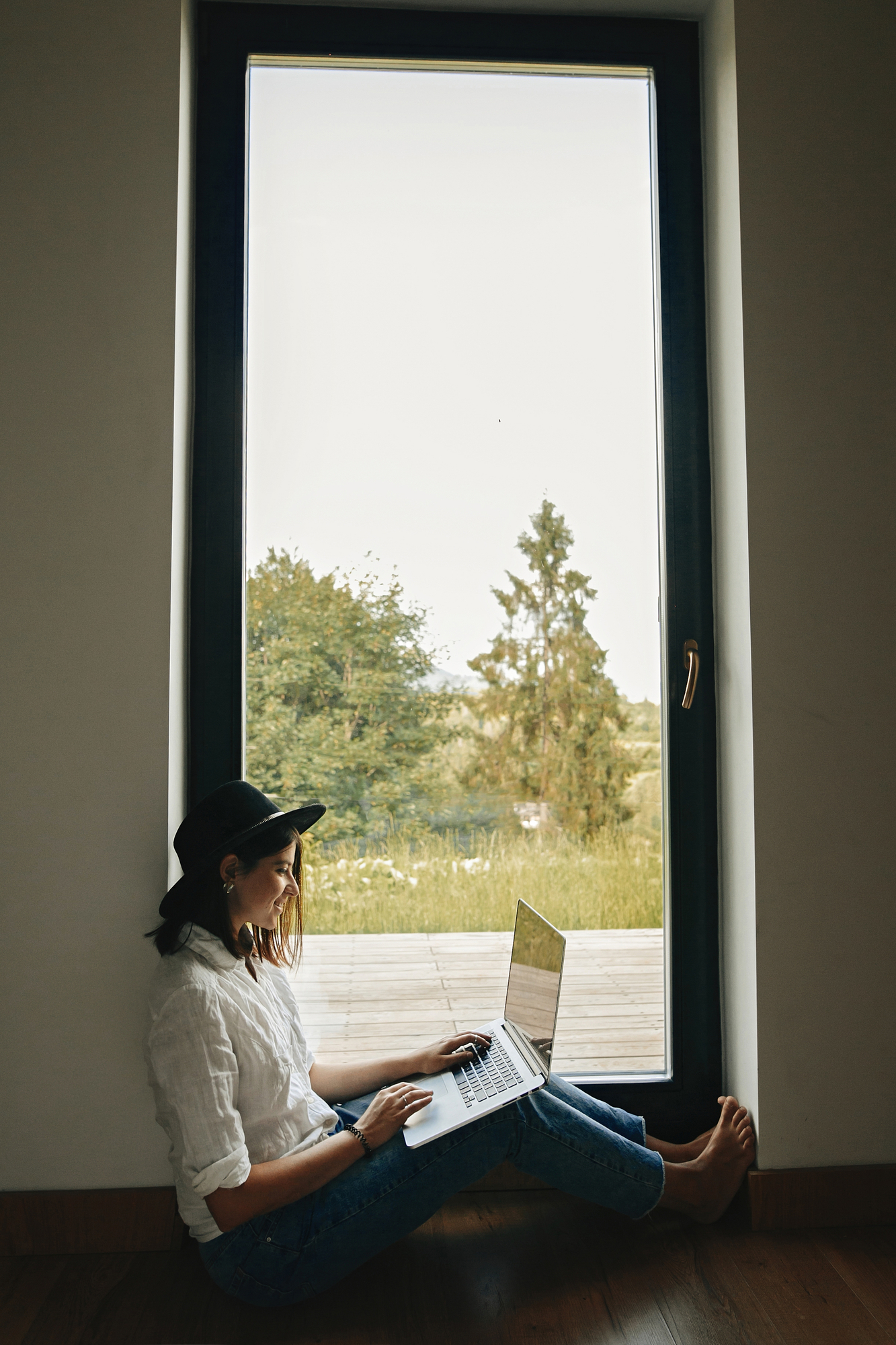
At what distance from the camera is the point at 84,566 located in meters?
1.68

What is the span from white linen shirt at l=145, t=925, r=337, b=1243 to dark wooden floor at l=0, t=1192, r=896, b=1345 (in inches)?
8.7

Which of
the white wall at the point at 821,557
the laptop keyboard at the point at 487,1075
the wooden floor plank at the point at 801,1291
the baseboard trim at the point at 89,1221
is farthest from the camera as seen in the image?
the white wall at the point at 821,557

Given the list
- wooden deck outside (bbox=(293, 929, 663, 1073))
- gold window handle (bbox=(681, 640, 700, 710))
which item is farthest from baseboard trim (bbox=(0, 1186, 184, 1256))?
gold window handle (bbox=(681, 640, 700, 710))

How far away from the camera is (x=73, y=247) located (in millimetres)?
1709

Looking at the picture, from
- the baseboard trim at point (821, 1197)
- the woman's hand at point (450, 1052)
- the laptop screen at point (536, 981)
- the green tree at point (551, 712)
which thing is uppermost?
the green tree at point (551, 712)

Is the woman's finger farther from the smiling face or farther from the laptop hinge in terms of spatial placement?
the smiling face

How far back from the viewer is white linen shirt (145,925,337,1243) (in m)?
1.29

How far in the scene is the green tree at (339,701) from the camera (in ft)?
6.19

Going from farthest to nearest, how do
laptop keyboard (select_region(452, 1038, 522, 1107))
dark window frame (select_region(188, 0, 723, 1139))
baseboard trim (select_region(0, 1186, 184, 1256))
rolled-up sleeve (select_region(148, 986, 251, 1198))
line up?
dark window frame (select_region(188, 0, 723, 1139)) < baseboard trim (select_region(0, 1186, 184, 1256)) < laptop keyboard (select_region(452, 1038, 522, 1107)) < rolled-up sleeve (select_region(148, 986, 251, 1198))

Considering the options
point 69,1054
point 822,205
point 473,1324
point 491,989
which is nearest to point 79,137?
point 822,205

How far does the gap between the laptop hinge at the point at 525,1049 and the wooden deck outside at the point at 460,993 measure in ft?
0.52

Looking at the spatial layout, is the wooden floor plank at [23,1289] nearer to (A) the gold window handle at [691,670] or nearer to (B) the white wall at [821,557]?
(B) the white wall at [821,557]

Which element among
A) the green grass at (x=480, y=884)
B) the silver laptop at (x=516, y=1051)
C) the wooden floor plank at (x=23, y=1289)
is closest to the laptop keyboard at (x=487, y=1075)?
the silver laptop at (x=516, y=1051)

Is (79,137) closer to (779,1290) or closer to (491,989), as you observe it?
(491,989)
